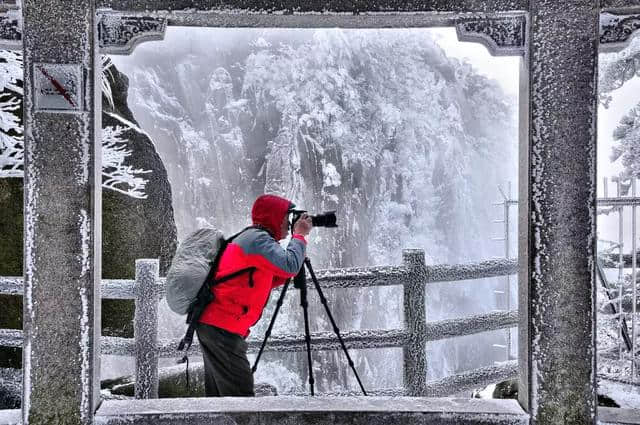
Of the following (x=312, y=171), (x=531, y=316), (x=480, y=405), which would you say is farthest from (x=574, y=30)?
(x=312, y=171)

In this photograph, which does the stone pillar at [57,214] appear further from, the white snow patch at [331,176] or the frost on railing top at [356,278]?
the white snow patch at [331,176]

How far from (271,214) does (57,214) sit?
917 millimetres

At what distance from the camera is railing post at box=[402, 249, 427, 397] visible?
3.09 metres

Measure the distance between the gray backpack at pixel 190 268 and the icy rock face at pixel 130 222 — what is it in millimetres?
5028

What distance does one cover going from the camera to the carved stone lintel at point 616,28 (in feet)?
6.46

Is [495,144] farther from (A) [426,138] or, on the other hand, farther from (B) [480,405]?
(B) [480,405]

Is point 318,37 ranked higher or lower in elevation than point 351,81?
higher

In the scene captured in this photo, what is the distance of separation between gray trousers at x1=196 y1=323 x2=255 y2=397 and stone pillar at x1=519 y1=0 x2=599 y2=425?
129 cm

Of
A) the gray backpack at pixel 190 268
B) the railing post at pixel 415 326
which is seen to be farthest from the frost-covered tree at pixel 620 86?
the gray backpack at pixel 190 268

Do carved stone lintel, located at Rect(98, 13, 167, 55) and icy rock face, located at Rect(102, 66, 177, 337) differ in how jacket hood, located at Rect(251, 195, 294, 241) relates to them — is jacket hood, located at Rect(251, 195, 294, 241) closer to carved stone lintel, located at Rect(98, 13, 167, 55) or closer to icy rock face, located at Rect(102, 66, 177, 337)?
carved stone lintel, located at Rect(98, 13, 167, 55)

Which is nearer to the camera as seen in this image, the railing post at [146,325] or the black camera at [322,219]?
the black camera at [322,219]

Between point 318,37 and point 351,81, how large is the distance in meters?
3.02

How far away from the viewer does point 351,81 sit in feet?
84.7

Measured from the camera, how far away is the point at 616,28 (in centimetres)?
198
